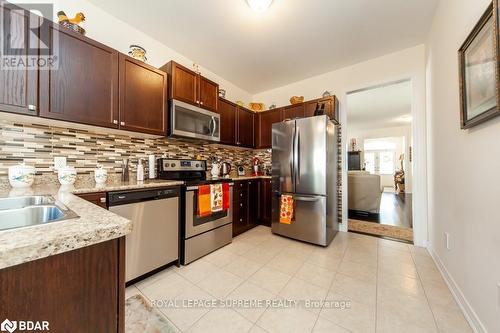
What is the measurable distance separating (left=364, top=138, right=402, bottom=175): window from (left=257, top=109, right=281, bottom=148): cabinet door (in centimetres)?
664

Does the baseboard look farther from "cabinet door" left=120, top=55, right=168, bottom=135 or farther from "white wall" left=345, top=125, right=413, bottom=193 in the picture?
"white wall" left=345, top=125, right=413, bottom=193

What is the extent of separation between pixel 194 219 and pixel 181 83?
1620 millimetres

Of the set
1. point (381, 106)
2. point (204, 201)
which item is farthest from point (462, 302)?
point (381, 106)

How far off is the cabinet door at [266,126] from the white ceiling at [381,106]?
147cm

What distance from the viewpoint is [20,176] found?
4.71ft

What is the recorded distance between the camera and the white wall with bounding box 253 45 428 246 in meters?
2.54

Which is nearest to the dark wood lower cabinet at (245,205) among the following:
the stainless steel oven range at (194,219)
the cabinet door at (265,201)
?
the cabinet door at (265,201)

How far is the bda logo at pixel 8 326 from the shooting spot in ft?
1.33

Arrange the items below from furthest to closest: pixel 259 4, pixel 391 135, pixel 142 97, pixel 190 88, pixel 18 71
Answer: pixel 391 135 < pixel 190 88 < pixel 142 97 < pixel 259 4 < pixel 18 71

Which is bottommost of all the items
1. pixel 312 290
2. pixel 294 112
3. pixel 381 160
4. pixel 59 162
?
pixel 312 290

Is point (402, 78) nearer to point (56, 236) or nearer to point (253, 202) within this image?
point (253, 202)

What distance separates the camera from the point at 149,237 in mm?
1794

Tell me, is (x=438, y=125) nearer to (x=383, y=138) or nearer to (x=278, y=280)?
(x=278, y=280)

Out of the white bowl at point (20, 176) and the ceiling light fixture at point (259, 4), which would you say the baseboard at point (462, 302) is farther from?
the white bowl at point (20, 176)
